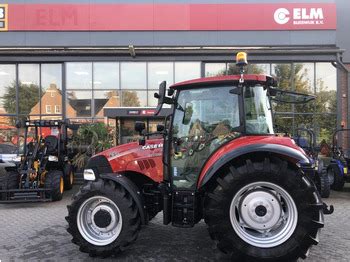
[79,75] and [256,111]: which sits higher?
[79,75]

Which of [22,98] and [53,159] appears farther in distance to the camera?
[22,98]

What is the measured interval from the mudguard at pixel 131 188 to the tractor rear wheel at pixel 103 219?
58 millimetres

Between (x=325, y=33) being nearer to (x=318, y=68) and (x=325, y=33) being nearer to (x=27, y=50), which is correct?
(x=318, y=68)

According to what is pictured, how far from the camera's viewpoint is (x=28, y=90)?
18859 millimetres

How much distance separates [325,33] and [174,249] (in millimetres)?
15421

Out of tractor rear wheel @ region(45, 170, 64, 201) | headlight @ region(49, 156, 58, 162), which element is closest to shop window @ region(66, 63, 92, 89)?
headlight @ region(49, 156, 58, 162)

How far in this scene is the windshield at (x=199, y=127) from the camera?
527cm

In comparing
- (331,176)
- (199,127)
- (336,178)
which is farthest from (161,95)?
(331,176)

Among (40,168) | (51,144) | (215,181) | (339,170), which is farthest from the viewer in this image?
(51,144)

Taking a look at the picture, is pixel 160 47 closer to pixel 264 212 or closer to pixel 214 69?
pixel 214 69

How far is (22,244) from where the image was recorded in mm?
6176

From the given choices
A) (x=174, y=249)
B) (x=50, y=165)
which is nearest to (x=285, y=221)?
(x=174, y=249)

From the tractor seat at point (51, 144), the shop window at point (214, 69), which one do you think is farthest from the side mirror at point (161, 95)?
the shop window at point (214, 69)

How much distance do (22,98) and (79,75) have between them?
2971 mm
